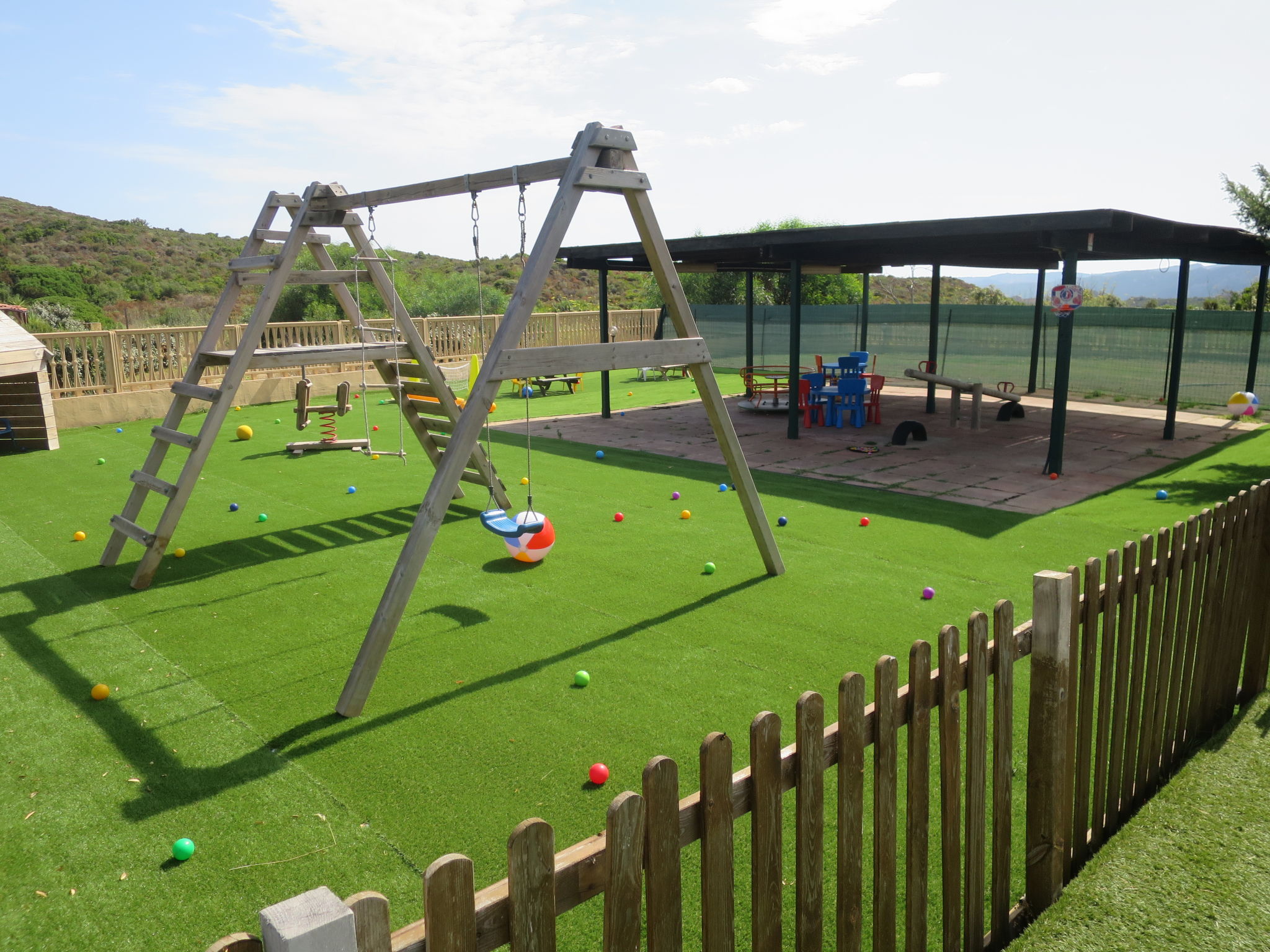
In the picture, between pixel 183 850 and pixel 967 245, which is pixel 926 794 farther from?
pixel 967 245

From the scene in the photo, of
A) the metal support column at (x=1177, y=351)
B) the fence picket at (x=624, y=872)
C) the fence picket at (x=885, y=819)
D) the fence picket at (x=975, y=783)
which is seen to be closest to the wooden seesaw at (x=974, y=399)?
the metal support column at (x=1177, y=351)

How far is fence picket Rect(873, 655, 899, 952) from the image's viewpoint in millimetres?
2260

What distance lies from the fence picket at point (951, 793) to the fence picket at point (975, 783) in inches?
2.0

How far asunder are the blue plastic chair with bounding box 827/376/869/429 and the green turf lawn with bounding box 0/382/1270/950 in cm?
515

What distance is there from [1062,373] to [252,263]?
8368 mm

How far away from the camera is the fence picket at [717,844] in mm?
1845

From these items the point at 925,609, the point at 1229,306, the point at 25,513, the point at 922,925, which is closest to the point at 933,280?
the point at 925,609

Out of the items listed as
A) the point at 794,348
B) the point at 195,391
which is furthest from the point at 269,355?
the point at 794,348

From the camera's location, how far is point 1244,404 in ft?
46.5

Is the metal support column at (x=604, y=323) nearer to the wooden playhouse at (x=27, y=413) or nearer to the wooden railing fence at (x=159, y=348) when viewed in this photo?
the wooden railing fence at (x=159, y=348)

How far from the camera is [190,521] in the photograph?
8445mm

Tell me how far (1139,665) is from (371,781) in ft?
10.3

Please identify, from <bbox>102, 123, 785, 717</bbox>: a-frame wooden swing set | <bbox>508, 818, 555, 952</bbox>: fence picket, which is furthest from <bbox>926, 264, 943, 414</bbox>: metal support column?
<bbox>508, 818, 555, 952</bbox>: fence picket

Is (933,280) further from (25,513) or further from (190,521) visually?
(25,513)
